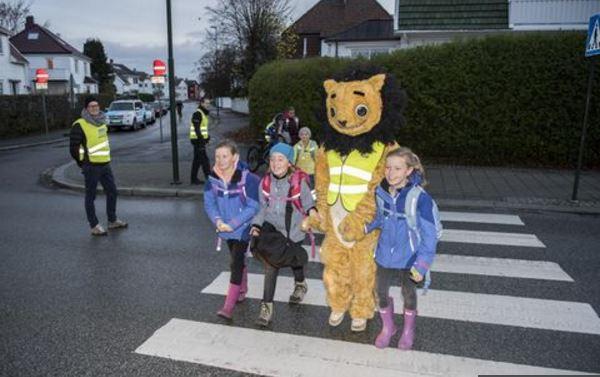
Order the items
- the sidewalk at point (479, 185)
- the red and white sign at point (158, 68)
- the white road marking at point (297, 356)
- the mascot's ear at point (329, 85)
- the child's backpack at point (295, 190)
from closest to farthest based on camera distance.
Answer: the white road marking at point (297, 356) → the mascot's ear at point (329, 85) → the child's backpack at point (295, 190) → the sidewalk at point (479, 185) → the red and white sign at point (158, 68)

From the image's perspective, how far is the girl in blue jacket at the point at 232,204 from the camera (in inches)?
176

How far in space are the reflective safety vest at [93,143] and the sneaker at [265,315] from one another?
4.42 metres

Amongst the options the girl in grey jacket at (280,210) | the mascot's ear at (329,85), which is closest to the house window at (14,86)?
the girl in grey jacket at (280,210)

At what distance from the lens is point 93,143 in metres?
7.45

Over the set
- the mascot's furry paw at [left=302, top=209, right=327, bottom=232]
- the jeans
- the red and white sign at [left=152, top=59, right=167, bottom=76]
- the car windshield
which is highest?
the red and white sign at [left=152, top=59, right=167, bottom=76]

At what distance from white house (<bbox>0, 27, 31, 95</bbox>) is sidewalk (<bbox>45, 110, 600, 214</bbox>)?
1155 inches

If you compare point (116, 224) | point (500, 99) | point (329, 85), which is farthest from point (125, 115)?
point (329, 85)

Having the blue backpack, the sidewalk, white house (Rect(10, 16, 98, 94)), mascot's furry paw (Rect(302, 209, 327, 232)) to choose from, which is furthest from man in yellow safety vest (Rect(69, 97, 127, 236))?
white house (Rect(10, 16, 98, 94))

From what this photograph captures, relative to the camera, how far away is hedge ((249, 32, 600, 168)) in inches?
490

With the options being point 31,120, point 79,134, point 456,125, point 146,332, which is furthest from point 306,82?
point 31,120

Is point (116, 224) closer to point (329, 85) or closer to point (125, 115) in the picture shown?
point (329, 85)

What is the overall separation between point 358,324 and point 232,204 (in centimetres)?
155

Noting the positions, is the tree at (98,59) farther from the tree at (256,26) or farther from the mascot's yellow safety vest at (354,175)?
the mascot's yellow safety vest at (354,175)

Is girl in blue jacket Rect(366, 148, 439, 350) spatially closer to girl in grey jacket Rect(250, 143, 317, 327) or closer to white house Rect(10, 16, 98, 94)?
girl in grey jacket Rect(250, 143, 317, 327)
